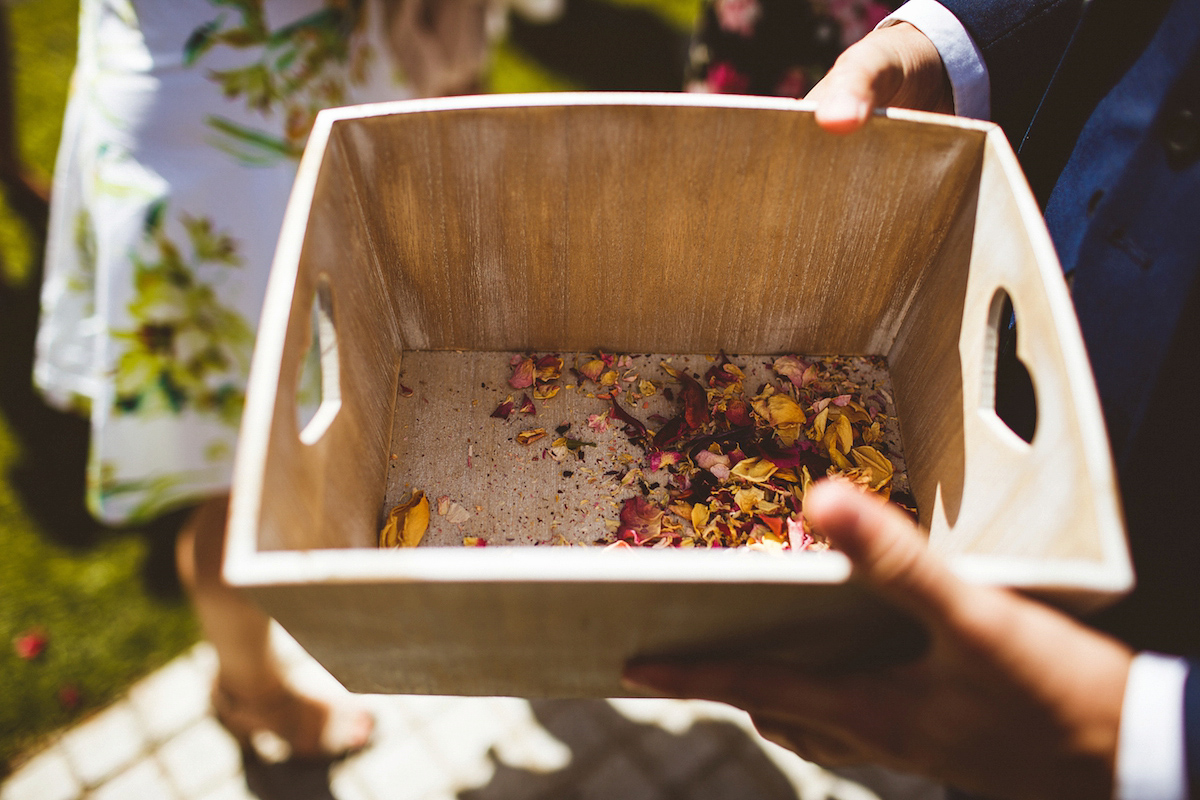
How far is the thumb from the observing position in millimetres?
480

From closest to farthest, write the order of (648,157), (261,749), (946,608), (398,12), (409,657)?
(946,608) < (409,657) < (648,157) < (398,12) < (261,749)

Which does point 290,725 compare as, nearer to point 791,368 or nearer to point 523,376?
point 523,376

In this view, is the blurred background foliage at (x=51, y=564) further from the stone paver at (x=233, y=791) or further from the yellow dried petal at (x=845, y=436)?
the yellow dried petal at (x=845, y=436)

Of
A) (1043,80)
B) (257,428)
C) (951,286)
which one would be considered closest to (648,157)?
(951,286)

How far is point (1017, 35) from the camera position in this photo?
951mm

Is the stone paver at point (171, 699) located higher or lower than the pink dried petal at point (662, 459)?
lower

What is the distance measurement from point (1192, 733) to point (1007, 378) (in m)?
0.42

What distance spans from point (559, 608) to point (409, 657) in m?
0.20

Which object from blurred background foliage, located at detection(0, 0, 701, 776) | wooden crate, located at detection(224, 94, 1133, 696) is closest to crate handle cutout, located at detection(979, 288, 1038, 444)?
wooden crate, located at detection(224, 94, 1133, 696)

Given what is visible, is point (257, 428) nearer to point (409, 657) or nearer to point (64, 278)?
point (409, 657)

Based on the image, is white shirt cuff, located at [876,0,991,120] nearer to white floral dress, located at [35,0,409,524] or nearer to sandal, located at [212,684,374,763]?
white floral dress, located at [35,0,409,524]

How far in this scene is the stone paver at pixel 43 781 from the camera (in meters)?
1.43

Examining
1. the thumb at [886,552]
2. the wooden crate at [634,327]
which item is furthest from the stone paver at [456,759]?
the thumb at [886,552]

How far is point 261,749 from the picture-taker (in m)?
1.49
